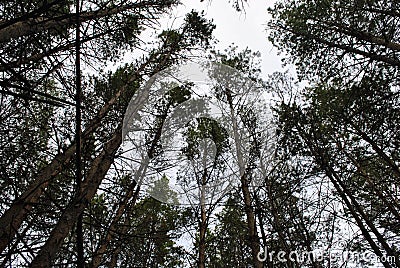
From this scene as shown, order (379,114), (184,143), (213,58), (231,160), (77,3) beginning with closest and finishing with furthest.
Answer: (77,3) → (379,114) → (184,143) → (231,160) → (213,58)

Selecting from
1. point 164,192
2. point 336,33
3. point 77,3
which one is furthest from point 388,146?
point 77,3

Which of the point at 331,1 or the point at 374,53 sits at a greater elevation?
the point at 331,1

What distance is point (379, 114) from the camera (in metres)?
5.75

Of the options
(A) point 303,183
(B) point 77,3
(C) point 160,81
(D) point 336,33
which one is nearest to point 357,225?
(A) point 303,183

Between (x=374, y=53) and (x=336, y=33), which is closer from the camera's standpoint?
(x=374, y=53)

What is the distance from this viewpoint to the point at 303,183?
21.8ft

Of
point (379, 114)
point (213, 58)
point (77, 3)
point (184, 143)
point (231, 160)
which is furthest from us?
point (213, 58)

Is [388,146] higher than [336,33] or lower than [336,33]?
lower

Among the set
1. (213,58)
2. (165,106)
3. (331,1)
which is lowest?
(165,106)

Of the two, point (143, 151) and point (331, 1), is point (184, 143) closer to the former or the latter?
point (143, 151)

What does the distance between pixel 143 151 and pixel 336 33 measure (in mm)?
4118

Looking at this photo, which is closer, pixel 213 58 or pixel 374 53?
pixel 374 53

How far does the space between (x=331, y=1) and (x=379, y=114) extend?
2302mm

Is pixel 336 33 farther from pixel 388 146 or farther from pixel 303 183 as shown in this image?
pixel 303 183
